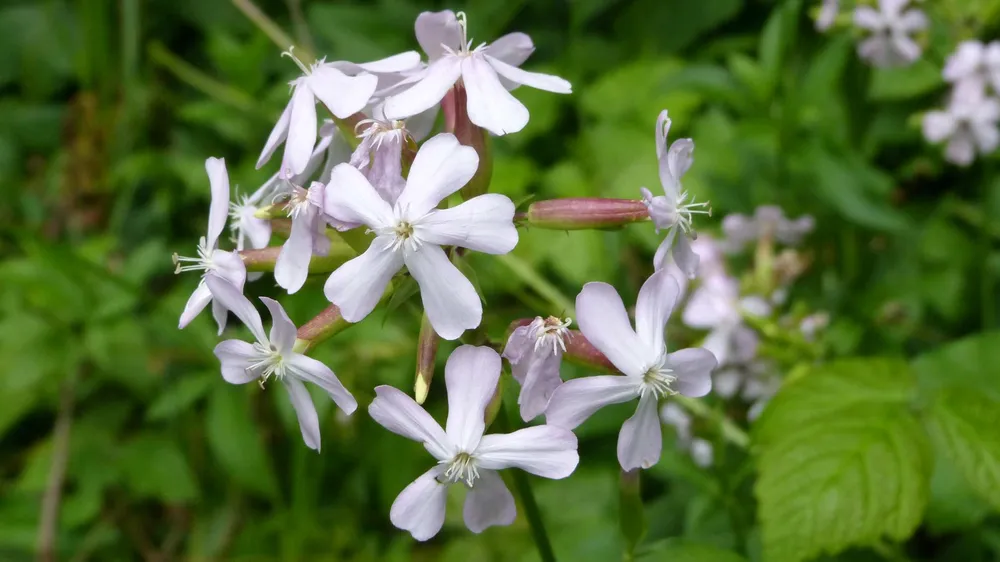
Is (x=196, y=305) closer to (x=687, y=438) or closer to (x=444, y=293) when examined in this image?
(x=444, y=293)

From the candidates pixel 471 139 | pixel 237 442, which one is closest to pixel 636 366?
pixel 471 139

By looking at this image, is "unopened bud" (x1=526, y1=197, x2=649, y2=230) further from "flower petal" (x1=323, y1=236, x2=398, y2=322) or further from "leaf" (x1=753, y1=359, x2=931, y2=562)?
"leaf" (x1=753, y1=359, x2=931, y2=562)

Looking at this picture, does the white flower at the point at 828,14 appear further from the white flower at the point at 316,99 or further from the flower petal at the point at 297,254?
the flower petal at the point at 297,254

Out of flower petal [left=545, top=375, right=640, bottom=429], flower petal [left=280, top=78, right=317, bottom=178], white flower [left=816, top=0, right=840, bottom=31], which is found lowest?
flower petal [left=545, top=375, right=640, bottom=429]

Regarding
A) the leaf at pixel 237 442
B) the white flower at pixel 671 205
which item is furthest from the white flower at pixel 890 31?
the leaf at pixel 237 442

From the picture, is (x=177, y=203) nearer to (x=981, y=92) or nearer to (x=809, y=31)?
(x=809, y=31)

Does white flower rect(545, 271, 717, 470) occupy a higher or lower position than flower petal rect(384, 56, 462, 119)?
lower

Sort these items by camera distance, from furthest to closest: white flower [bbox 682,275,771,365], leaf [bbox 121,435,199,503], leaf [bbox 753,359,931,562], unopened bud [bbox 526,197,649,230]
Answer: leaf [bbox 121,435,199,503] < white flower [bbox 682,275,771,365] < leaf [bbox 753,359,931,562] < unopened bud [bbox 526,197,649,230]

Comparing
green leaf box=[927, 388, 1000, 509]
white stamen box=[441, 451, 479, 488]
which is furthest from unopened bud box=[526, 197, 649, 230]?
green leaf box=[927, 388, 1000, 509]
